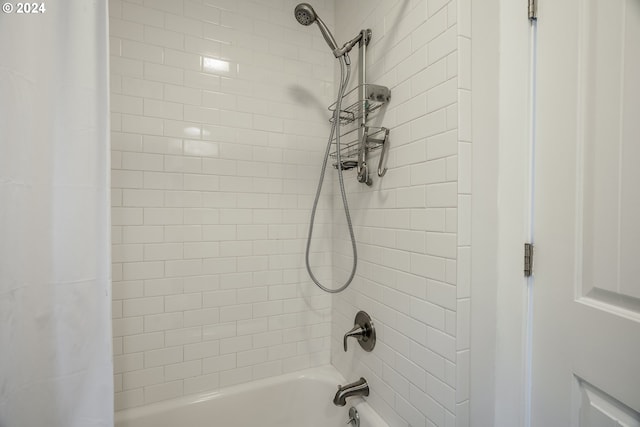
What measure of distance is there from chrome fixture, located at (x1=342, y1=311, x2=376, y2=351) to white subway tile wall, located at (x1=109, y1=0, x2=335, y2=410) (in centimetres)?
35

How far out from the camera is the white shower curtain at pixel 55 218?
0.61m

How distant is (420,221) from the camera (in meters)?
0.92

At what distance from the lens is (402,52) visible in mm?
995

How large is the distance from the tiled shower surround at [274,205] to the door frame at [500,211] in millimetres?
47

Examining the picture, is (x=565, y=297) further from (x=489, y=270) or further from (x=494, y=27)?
(x=494, y=27)

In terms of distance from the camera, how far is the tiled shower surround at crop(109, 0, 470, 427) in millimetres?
846

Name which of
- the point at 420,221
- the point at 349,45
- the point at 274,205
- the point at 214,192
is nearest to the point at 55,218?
the point at 214,192

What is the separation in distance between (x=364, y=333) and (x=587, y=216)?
89 centimetres

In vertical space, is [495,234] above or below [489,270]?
above

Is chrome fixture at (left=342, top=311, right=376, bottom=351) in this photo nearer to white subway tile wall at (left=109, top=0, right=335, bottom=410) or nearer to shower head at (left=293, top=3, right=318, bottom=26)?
white subway tile wall at (left=109, top=0, right=335, bottom=410)

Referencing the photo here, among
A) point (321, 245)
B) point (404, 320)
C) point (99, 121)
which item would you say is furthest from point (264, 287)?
point (99, 121)

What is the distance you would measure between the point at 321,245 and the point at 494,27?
3.83 ft

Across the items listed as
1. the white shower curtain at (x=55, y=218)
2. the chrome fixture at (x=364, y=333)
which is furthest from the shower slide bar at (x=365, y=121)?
the white shower curtain at (x=55, y=218)

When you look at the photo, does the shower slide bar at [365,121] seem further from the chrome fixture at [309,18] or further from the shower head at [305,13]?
the shower head at [305,13]
